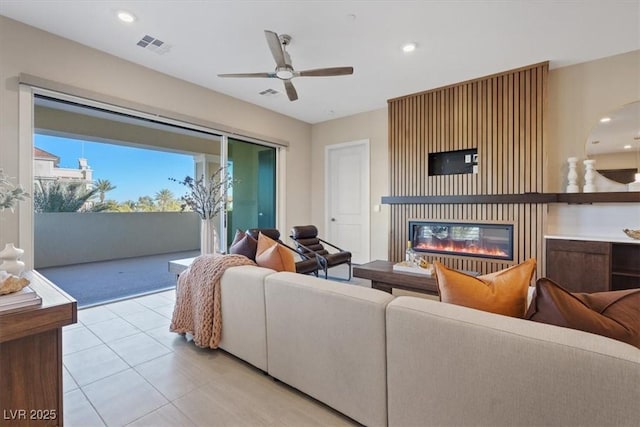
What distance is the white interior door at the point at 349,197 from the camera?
5.52 meters

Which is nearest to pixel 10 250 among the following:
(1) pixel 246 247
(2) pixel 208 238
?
(1) pixel 246 247

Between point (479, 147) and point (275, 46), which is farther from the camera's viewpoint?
point (479, 147)

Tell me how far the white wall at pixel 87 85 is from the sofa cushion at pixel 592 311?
13.3ft

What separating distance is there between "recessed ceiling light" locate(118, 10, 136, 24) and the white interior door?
375 centimetres

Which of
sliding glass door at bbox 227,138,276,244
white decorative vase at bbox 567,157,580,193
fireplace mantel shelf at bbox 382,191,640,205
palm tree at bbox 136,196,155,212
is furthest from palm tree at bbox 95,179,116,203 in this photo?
white decorative vase at bbox 567,157,580,193

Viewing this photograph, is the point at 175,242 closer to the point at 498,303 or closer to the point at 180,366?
the point at 180,366

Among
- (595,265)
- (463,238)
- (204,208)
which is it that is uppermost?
(204,208)

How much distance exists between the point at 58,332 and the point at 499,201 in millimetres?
4470

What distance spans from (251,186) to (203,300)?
11.3ft

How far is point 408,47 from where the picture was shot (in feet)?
10.5

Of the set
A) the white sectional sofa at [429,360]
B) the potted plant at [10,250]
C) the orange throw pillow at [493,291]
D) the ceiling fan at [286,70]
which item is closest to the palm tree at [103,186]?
the ceiling fan at [286,70]

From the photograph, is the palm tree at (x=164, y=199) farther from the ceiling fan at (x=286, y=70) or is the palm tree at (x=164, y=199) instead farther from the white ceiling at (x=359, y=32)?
the ceiling fan at (x=286, y=70)

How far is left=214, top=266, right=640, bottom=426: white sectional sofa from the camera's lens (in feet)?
2.95

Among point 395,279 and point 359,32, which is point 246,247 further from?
point 359,32
